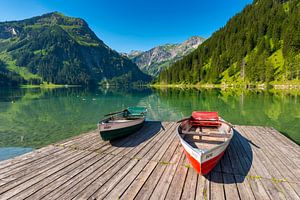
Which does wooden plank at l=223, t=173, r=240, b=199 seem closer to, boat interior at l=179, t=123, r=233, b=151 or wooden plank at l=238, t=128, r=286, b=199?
wooden plank at l=238, t=128, r=286, b=199

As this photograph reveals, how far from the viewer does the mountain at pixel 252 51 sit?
8300cm

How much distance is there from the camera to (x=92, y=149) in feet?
28.2

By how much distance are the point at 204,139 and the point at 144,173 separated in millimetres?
3988

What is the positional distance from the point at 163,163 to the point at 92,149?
4002 millimetres

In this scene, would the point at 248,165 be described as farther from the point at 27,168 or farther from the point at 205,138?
the point at 27,168

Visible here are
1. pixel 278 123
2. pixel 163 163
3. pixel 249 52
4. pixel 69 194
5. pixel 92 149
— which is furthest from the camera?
pixel 249 52

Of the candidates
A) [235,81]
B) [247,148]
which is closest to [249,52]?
[235,81]

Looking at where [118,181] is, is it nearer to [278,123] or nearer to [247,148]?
[247,148]

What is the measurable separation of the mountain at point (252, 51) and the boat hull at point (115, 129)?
87661mm

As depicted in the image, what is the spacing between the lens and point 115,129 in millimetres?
9336

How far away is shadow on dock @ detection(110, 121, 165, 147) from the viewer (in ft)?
31.0

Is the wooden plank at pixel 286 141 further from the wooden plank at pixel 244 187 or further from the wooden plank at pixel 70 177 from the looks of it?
the wooden plank at pixel 70 177

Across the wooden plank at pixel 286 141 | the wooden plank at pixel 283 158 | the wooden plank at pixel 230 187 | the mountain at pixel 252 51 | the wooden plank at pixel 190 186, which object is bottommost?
the wooden plank at pixel 286 141

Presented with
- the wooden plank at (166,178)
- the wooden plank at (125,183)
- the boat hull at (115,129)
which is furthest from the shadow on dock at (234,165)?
the boat hull at (115,129)
